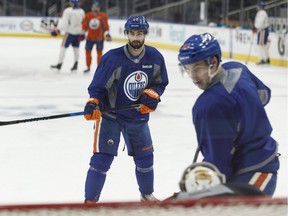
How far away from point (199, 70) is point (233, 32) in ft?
40.1

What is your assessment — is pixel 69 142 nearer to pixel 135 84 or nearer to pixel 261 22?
pixel 135 84

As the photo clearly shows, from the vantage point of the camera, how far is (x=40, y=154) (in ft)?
16.3

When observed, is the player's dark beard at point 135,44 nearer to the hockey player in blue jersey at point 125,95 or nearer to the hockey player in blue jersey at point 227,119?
the hockey player in blue jersey at point 125,95

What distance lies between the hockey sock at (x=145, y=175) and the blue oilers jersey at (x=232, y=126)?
1.50m

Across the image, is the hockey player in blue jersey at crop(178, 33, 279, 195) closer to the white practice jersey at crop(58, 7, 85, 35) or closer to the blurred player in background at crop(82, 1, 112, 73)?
the blurred player in background at crop(82, 1, 112, 73)

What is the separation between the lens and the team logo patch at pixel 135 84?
11.4 feet

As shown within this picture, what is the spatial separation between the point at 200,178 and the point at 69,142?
12.1 ft

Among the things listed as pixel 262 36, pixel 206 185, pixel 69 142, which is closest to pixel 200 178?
pixel 206 185

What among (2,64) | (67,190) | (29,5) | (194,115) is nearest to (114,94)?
(67,190)

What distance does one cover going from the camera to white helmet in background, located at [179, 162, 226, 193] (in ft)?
5.99

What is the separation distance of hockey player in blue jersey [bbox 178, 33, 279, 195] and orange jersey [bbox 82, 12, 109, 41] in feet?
28.5

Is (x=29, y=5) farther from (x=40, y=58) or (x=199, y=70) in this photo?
(x=199, y=70)

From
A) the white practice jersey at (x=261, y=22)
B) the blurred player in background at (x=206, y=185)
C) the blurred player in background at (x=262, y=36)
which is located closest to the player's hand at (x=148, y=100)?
the blurred player in background at (x=206, y=185)

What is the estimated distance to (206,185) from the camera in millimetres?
1815
